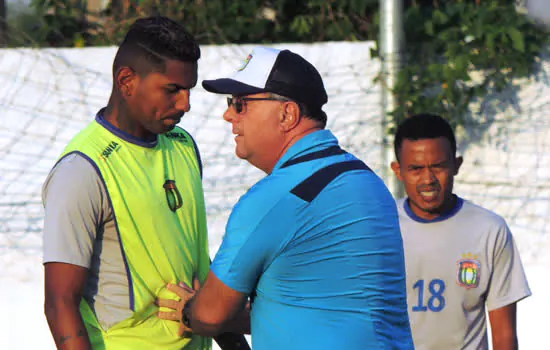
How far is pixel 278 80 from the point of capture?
2.66 metres

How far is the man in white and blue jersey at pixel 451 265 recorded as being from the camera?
12.6 ft

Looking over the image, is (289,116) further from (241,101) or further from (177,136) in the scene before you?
(177,136)

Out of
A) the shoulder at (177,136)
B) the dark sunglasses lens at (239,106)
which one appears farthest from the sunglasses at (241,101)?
the shoulder at (177,136)

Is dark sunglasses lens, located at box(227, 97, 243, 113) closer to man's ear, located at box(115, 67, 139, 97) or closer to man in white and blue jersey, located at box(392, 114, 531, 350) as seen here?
man's ear, located at box(115, 67, 139, 97)

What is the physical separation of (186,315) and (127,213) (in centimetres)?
38

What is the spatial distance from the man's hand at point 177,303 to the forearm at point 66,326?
323 mm

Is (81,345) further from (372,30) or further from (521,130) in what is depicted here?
(372,30)

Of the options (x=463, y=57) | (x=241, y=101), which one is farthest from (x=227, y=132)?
(x=241, y=101)

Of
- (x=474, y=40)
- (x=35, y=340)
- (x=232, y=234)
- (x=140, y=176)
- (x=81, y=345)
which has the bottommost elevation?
(x=35, y=340)

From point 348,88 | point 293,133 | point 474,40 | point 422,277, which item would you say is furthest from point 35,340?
point 293,133

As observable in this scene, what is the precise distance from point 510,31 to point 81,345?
150 inches

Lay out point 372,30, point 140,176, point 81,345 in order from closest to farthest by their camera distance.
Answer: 1. point 81,345
2. point 140,176
3. point 372,30

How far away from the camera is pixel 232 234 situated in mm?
2535

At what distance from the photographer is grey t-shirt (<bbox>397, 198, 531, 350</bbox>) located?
3844 mm
